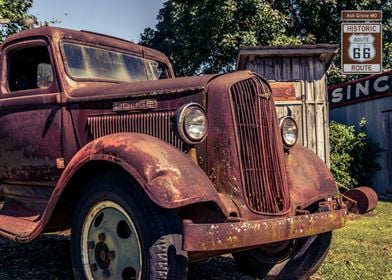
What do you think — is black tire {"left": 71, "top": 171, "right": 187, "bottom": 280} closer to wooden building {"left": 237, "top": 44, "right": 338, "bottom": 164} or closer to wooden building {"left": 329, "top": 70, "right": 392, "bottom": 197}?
wooden building {"left": 237, "top": 44, "right": 338, "bottom": 164}

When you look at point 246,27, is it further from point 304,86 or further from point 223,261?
point 223,261

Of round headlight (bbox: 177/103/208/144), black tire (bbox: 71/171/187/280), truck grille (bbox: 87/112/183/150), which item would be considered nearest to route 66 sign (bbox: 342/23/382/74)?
truck grille (bbox: 87/112/183/150)

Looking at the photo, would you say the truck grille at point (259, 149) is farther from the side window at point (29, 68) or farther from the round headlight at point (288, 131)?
the side window at point (29, 68)

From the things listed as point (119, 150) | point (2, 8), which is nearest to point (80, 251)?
point (119, 150)

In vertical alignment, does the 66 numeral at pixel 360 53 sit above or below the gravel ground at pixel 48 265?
above

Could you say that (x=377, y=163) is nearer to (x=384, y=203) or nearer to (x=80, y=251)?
(x=384, y=203)

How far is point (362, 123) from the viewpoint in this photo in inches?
443

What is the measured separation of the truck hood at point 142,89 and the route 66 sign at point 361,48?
7.66 meters

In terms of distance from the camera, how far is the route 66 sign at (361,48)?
35.7 feet

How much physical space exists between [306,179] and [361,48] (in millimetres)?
7739

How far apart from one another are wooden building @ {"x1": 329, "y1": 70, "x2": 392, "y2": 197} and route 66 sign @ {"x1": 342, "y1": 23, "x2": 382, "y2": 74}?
Result: 15.1 inches

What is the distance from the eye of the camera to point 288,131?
4.21 m

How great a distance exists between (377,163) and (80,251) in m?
8.76

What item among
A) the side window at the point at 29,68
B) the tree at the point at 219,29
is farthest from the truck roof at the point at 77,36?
the tree at the point at 219,29
